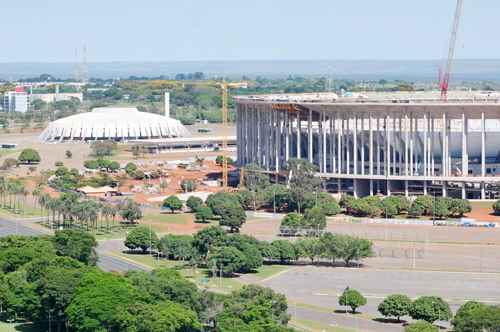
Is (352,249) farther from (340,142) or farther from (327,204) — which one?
(340,142)

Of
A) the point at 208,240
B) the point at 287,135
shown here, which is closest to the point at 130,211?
the point at 208,240

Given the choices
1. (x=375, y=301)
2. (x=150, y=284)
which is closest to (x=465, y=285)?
(x=375, y=301)

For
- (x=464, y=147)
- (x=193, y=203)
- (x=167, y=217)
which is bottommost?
(x=167, y=217)

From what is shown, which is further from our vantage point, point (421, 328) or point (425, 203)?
point (425, 203)

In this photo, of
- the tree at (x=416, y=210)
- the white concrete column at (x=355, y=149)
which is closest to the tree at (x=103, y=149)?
the white concrete column at (x=355, y=149)

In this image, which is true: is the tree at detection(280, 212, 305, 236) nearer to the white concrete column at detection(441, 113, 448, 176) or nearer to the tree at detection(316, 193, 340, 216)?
the tree at detection(316, 193, 340, 216)
